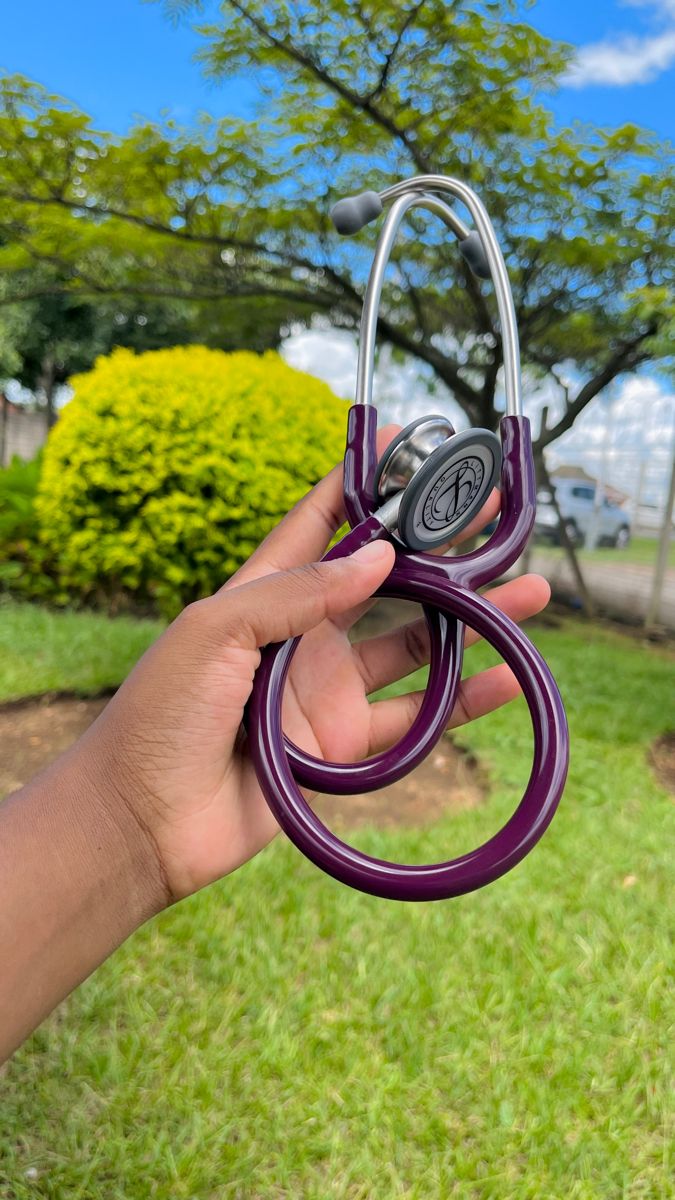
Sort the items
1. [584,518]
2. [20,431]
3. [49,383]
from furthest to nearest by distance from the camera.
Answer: [20,431] → [49,383] → [584,518]

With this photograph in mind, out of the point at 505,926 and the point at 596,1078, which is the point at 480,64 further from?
the point at 596,1078

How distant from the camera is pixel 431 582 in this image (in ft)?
3.98

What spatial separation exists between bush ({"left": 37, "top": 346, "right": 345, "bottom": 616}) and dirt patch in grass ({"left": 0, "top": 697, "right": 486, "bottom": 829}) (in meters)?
0.88

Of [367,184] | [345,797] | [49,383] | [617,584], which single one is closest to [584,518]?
[617,584]

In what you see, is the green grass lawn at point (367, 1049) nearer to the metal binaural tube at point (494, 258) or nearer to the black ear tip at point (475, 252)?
the metal binaural tube at point (494, 258)

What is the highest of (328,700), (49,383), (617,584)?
(49,383)

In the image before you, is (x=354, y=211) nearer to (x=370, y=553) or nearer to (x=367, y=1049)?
(x=370, y=553)

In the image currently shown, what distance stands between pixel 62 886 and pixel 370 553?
1.93 feet

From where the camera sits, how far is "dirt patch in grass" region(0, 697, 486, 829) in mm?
2965

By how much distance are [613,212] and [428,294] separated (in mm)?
1951

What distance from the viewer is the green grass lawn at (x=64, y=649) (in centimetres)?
376

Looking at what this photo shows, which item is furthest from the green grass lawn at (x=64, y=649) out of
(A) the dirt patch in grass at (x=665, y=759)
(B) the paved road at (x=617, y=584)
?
(B) the paved road at (x=617, y=584)

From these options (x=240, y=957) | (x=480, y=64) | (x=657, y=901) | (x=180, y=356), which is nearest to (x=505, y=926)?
(x=657, y=901)

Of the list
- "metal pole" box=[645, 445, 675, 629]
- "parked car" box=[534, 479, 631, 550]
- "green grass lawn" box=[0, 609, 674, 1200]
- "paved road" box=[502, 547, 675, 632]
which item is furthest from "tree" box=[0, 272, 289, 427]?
"green grass lawn" box=[0, 609, 674, 1200]
